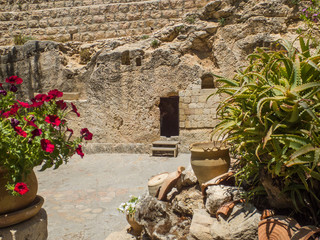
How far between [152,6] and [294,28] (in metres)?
5.15

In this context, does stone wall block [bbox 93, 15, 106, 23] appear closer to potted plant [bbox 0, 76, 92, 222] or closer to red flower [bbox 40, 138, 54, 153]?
potted plant [bbox 0, 76, 92, 222]

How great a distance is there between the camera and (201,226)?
278 cm

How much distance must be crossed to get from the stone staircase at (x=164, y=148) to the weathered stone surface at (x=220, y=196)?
499 cm

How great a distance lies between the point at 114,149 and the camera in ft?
28.9

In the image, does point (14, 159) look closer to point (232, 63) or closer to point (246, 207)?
point (246, 207)

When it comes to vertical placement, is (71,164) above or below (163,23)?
below

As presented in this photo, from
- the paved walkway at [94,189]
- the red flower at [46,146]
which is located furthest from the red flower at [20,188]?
the paved walkway at [94,189]

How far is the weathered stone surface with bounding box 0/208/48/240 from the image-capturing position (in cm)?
212

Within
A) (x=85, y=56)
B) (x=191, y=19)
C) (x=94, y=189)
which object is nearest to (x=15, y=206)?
(x=94, y=189)

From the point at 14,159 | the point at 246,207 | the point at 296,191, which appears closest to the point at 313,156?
the point at 296,191

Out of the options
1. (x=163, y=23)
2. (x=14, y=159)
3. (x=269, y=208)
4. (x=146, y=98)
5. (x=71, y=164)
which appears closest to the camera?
(x=14, y=159)

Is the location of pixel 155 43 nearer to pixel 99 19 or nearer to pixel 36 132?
pixel 99 19

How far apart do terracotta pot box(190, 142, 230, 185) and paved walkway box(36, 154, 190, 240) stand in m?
1.58

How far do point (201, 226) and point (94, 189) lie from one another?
339 cm
